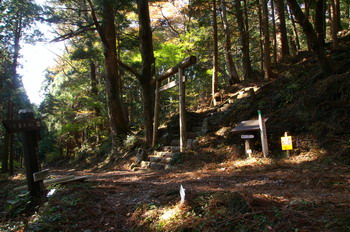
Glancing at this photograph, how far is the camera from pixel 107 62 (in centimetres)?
1267

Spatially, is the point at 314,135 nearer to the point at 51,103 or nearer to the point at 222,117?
the point at 222,117

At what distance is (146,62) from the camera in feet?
34.1

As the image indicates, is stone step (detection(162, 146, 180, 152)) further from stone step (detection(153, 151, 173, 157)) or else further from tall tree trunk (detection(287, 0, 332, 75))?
tall tree trunk (detection(287, 0, 332, 75))

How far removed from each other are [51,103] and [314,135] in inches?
726

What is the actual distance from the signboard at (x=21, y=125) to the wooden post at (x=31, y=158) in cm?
13

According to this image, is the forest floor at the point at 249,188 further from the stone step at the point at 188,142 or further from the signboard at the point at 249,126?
the signboard at the point at 249,126

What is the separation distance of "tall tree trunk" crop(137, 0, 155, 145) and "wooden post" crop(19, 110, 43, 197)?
18.3 ft

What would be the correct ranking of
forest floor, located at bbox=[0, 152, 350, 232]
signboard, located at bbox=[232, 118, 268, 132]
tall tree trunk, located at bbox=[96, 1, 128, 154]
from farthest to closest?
tall tree trunk, located at bbox=[96, 1, 128, 154] < signboard, located at bbox=[232, 118, 268, 132] < forest floor, located at bbox=[0, 152, 350, 232]

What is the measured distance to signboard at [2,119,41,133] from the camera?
15.7ft

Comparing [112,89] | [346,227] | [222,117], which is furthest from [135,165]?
[346,227]

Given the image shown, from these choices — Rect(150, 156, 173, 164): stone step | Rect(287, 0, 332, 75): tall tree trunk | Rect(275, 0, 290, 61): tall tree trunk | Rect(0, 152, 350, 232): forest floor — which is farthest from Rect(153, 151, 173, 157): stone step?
Rect(275, 0, 290, 61): tall tree trunk

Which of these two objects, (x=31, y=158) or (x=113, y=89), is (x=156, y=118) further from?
(x=31, y=158)

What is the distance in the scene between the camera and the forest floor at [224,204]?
2.54m

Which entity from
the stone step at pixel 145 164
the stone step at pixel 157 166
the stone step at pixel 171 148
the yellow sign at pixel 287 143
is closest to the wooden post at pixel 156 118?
the stone step at pixel 171 148
